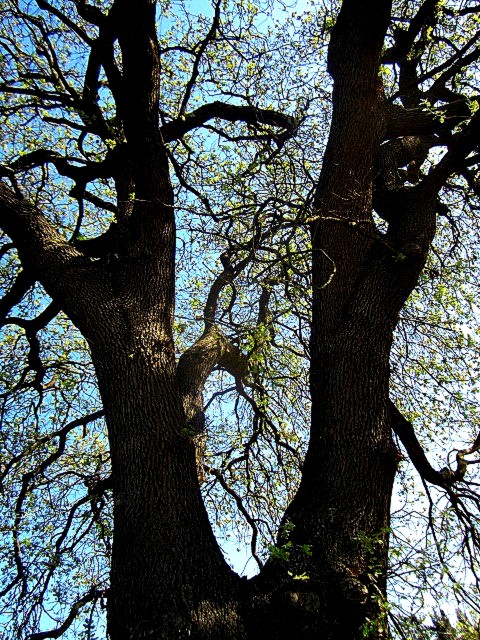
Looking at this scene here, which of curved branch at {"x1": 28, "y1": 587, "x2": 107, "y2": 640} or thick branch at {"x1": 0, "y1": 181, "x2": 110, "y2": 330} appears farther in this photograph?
thick branch at {"x1": 0, "y1": 181, "x2": 110, "y2": 330}

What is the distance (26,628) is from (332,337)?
323 cm

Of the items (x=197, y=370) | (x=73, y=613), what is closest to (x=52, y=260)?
(x=197, y=370)

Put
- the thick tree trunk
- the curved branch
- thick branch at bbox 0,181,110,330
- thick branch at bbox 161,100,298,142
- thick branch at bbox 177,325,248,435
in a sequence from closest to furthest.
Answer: the thick tree trunk < the curved branch < thick branch at bbox 0,181,110,330 < thick branch at bbox 177,325,248,435 < thick branch at bbox 161,100,298,142

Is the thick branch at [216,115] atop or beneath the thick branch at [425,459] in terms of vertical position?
atop

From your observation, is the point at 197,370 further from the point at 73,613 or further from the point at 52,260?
the point at 73,613

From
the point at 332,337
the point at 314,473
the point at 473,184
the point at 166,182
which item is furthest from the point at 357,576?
the point at 473,184

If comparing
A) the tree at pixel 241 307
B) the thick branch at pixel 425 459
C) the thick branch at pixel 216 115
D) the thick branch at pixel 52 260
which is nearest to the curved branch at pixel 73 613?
the tree at pixel 241 307

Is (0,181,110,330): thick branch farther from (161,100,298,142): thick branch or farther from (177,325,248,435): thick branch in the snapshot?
(161,100,298,142): thick branch

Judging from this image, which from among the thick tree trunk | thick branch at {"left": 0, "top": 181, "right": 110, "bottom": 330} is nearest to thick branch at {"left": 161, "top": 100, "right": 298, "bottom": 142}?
thick branch at {"left": 0, "top": 181, "right": 110, "bottom": 330}

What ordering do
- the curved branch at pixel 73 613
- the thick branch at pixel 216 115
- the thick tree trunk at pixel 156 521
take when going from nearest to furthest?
1. the thick tree trunk at pixel 156 521
2. the curved branch at pixel 73 613
3. the thick branch at pixel 216 115

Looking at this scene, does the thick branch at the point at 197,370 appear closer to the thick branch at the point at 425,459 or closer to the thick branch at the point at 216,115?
the thick branch at the point at 425,459

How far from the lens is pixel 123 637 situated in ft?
7.60

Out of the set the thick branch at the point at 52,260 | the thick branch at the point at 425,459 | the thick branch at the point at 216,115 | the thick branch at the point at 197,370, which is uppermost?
the thick branch at the point at 216,115

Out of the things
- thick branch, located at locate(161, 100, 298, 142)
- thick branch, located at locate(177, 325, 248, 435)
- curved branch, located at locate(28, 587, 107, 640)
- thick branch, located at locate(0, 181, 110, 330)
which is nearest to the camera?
curved branch, located at locate(28, 587, 107, 640)
